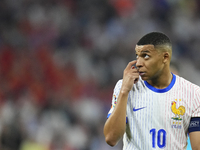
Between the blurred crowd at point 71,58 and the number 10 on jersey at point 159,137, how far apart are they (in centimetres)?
424

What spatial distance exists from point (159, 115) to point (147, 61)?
1.46 feet

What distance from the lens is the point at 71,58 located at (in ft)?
27.1

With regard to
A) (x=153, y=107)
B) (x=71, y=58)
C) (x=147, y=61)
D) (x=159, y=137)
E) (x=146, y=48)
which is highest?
(x=71, y=58)

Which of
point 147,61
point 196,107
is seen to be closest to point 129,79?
point 147,61

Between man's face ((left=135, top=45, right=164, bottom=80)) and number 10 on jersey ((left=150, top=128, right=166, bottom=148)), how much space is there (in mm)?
431

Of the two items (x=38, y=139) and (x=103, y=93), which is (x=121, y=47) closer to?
(x=103, y=93)

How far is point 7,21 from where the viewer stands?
8.94 metres

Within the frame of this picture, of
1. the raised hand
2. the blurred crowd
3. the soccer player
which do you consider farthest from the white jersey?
the blurred crowd

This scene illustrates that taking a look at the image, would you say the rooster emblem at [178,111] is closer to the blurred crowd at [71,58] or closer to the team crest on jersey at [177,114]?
the team crest on jersey at [177,114]

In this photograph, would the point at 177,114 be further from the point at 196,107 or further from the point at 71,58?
the point at 71,58

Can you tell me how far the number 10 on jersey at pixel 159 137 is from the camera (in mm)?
2617

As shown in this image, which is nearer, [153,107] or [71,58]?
[153,107]

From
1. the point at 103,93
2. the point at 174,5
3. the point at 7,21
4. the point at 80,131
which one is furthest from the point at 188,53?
the point at 7,21

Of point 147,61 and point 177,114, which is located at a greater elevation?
point 147,61
